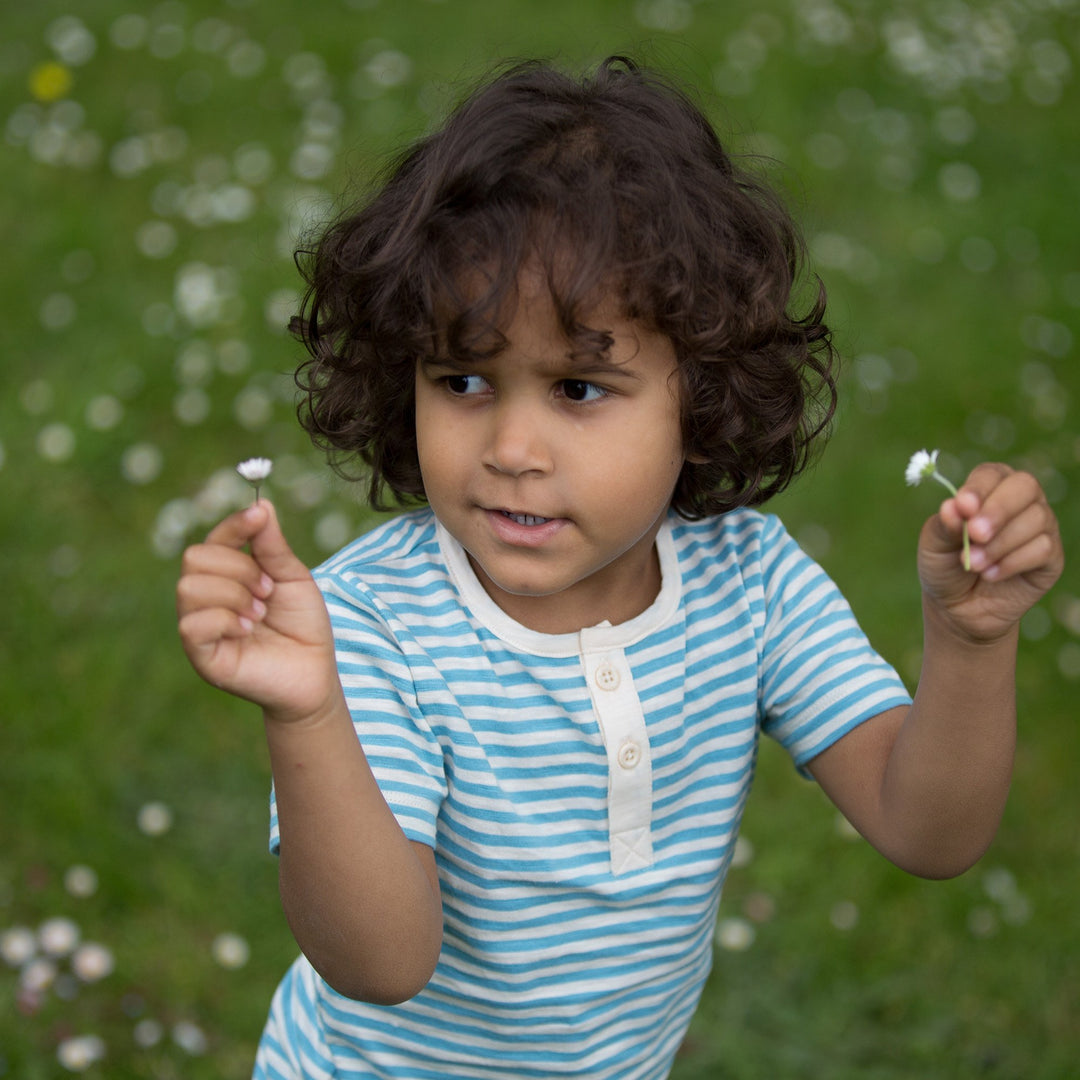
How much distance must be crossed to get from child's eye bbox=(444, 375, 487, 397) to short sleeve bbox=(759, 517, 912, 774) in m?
0.43

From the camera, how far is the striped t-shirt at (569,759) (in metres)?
1.45

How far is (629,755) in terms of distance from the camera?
1.47 metres

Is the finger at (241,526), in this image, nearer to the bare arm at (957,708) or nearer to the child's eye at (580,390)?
the child's eye at (580,390)

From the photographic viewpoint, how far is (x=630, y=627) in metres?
1.51

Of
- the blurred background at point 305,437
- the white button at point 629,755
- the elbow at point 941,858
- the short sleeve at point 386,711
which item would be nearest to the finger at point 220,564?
the short sleeve at point 386,711

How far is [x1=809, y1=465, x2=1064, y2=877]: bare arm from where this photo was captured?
1.21 meters

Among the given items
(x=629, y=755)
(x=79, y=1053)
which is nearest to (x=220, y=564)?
(x=629, y=755)

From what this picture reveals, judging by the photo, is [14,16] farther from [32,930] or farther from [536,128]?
[536,128]

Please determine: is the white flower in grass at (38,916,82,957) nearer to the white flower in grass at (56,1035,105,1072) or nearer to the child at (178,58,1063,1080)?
the white flower in grass at (56,1035,105,1072)

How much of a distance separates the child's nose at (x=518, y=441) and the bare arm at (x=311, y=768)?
25 cm

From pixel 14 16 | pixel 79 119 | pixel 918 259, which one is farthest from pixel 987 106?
pixel 14 16

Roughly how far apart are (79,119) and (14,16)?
89 centimetres

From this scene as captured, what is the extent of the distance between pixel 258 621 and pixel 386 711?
26 centimetres

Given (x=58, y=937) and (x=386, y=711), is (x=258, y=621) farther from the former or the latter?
(x=58, y=937)
